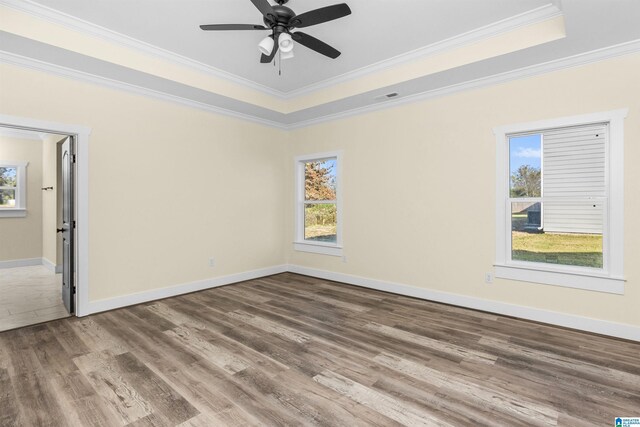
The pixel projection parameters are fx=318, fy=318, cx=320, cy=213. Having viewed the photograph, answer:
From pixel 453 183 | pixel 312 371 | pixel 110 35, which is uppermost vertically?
pixel 110 35

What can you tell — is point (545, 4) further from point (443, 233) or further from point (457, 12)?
point (443, 233)

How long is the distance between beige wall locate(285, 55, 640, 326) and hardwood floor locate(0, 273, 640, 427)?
0.41 metres

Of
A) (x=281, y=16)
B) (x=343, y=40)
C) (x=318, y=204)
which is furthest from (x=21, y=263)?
(x=343, y=40)

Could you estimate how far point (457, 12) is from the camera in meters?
2.94

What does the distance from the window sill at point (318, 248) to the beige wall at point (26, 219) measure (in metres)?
5.54

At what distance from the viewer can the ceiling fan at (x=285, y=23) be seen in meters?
2.29

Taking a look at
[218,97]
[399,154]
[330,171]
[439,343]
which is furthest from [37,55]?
[439,343]

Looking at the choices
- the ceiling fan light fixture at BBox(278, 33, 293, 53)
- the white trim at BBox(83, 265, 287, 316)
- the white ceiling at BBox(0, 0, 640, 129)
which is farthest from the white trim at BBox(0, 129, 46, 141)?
the ceiling fan light fixture at BBox(278, 33, 293, 53)

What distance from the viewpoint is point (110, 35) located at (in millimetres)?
3254

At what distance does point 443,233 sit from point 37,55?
4.82 m

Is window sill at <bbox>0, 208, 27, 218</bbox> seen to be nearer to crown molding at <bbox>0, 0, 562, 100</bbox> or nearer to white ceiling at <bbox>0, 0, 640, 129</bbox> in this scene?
white ceiling at <bbox>0, 0, 640, 129</bbox>

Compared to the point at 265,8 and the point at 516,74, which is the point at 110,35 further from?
the point at 516,74

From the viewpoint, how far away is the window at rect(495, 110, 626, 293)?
305cm

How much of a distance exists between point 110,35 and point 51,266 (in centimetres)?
512
